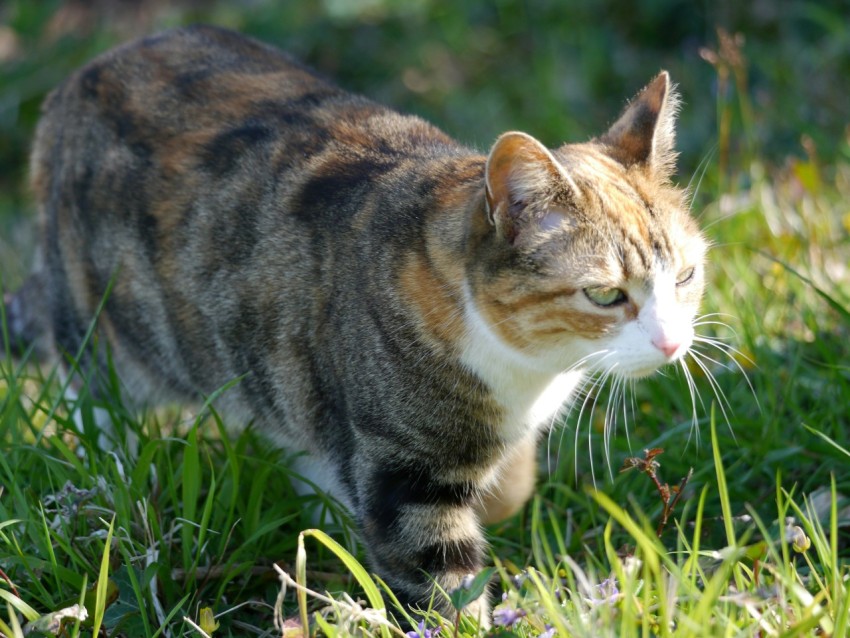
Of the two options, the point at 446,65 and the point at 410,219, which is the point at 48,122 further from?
the point at 446,65

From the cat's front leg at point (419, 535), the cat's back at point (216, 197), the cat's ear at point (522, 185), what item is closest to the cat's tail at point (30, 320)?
the cat's back at point (216, 197)

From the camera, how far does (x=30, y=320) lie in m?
3.31

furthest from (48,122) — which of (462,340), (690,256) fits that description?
(690,256)

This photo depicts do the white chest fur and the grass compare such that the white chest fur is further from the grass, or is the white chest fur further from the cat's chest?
the grass

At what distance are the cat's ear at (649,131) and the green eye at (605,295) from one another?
383 millimetres

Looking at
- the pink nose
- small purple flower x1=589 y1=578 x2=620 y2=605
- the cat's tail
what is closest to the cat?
the pink nose

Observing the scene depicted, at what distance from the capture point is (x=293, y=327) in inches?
98.3

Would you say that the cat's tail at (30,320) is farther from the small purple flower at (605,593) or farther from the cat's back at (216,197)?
the small purple flower at (605,593)

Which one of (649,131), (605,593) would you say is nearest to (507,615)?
(605,593)

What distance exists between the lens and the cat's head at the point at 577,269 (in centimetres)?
203

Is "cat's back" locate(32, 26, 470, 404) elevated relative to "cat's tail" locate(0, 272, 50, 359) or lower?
elevated

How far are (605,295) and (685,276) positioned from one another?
23cm

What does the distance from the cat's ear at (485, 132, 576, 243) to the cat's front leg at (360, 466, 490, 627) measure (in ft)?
1.88

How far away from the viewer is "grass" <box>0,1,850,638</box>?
6.02 ft
